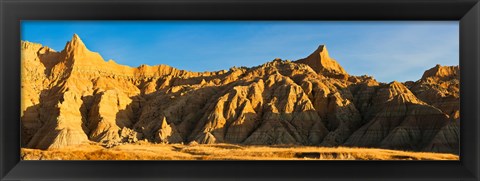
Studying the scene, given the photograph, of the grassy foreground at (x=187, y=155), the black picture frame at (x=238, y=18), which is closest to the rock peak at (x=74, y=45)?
the grassy foreground at (x=187, y=155)

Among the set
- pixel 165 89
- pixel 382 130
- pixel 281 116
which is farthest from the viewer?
pixel 165 89

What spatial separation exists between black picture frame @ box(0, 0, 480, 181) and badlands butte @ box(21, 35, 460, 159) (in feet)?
42.4

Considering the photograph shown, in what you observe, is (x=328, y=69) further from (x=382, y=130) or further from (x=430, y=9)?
(x=430, y=9)

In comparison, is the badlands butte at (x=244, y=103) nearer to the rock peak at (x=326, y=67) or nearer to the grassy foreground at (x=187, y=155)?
the rock peak at (x=326, y=67)

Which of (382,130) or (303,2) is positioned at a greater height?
(303,2)

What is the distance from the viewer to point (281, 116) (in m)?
21.0

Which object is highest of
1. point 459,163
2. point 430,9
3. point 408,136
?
point 430,9

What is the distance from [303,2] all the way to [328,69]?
66.4ft

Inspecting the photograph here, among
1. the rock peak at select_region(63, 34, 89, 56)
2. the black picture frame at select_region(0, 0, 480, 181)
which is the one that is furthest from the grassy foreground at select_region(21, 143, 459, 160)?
the rock peak at select_region(63, 34, 89, 56)

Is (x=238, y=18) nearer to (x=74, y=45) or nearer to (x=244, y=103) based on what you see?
(x=74, y=45)

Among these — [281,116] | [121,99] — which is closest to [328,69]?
[281,116]

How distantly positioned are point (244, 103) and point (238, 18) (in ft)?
60.0

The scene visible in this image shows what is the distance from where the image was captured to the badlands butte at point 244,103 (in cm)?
1819

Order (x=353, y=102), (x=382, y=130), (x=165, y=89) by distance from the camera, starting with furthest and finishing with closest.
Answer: (x=165, y=89), (x=353, y=102), (x=382, y=130)
